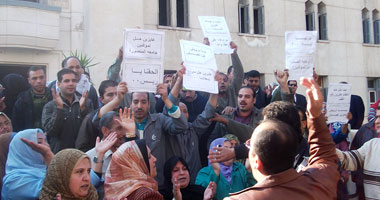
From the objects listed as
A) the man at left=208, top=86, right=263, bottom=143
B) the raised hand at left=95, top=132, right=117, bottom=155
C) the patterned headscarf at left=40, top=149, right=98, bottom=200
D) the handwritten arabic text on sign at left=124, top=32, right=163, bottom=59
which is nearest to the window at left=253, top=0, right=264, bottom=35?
the man at left=208, top=86, right=263, bottom=143

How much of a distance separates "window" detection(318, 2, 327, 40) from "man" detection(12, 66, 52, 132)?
617 inches

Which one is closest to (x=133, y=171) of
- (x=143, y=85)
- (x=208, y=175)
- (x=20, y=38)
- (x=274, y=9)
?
(x=208, y=175)

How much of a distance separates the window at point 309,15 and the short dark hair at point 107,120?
15.8 meters

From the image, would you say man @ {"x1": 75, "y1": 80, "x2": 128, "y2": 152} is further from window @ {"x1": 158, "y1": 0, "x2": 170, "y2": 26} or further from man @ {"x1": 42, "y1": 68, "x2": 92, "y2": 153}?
window @ {"x1": 158, "y1": 0, "x2": 170, "y2": 26}

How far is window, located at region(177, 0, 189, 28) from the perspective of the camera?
1634 cm

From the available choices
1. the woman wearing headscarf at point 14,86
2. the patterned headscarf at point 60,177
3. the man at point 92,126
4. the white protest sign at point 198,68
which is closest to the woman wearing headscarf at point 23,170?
the patterned headscarf at point 60,177

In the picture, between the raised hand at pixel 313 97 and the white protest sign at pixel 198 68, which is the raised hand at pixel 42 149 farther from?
the raised hand at pixel 313 97

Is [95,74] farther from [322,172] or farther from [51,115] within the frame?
[322,172]

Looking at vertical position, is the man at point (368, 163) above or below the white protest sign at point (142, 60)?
below

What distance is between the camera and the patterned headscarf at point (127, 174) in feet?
11.6

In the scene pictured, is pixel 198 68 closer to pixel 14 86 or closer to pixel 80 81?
pixel 80 81

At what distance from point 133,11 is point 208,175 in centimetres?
1057

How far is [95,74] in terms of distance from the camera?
13.8 m

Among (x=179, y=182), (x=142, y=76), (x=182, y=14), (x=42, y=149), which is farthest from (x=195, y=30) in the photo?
(x=42, y=149)
